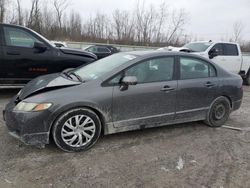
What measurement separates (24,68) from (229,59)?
8.12 metres

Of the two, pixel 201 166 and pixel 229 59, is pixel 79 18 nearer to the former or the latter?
pixel 229 59

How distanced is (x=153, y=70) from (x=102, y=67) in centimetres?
86

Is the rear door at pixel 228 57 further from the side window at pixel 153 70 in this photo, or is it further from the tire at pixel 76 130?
the tire at pixel 76 130

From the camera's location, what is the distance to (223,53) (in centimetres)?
1082

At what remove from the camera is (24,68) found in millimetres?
6402

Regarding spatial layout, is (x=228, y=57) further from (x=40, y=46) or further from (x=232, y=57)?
(x=40, y=46)

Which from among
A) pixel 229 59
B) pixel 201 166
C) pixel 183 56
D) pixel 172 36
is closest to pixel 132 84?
pixel 183 56

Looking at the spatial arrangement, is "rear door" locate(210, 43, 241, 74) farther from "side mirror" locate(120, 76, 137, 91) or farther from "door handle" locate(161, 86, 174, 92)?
"side mirror" locate(120, 76, 137, 91)

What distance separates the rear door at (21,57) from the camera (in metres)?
6.25

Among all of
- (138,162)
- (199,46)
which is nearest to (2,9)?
(199,46)

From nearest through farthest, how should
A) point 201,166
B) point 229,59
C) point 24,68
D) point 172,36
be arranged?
point 201,166 → point 24,68 → point 229,59 → point 172,36

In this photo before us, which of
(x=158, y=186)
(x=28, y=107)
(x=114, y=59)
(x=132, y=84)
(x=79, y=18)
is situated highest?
(x=79, y=18)

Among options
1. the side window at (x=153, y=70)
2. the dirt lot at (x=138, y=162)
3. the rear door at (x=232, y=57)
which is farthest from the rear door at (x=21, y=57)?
the rear door at (x=232, y=57)

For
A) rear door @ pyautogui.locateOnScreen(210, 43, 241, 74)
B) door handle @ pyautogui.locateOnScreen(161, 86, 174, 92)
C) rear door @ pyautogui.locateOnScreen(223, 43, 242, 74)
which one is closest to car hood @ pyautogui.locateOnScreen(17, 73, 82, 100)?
door handle @ pyautogui.locateOnScreen(161, 86, 174, 92)
